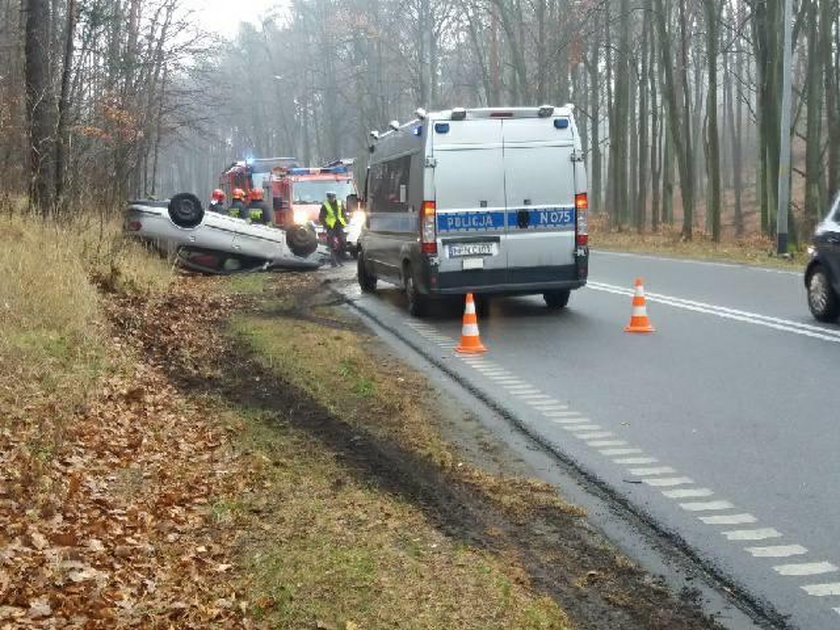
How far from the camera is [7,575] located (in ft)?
15.3

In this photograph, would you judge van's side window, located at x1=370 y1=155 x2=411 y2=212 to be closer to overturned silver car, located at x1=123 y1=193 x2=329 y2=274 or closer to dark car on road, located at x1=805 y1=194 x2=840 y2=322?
overturned silver car, located at x1=123 y1=193 x2=329 y2=274

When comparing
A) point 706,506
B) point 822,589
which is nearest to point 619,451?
point 706,506

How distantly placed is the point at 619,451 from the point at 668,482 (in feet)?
2.58

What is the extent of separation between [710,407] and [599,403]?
2.91ft

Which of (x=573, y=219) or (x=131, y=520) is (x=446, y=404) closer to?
(x=131, y=520)

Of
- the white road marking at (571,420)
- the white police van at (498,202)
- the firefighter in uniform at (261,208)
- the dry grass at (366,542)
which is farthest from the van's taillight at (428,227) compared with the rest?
the firefighter in uniform at (261,208)

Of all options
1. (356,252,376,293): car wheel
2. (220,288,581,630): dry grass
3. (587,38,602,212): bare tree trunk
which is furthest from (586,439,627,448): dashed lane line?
(587,38,602,212): bare tree trunk

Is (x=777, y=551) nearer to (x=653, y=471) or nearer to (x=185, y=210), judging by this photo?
(x=653, y=471)

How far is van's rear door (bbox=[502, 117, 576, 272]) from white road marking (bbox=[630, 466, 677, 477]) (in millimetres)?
7381

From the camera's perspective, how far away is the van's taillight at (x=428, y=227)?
45.0 feet

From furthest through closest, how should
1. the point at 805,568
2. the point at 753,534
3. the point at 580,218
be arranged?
the point at 580,218 < the point at 753,534 < the point at 805,568

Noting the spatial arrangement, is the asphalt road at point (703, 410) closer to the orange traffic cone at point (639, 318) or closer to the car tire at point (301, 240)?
the orange traffic cone at point (639, 318)

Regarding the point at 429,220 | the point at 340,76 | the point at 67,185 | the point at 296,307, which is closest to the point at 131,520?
the point at 429,220

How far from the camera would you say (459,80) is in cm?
6412
